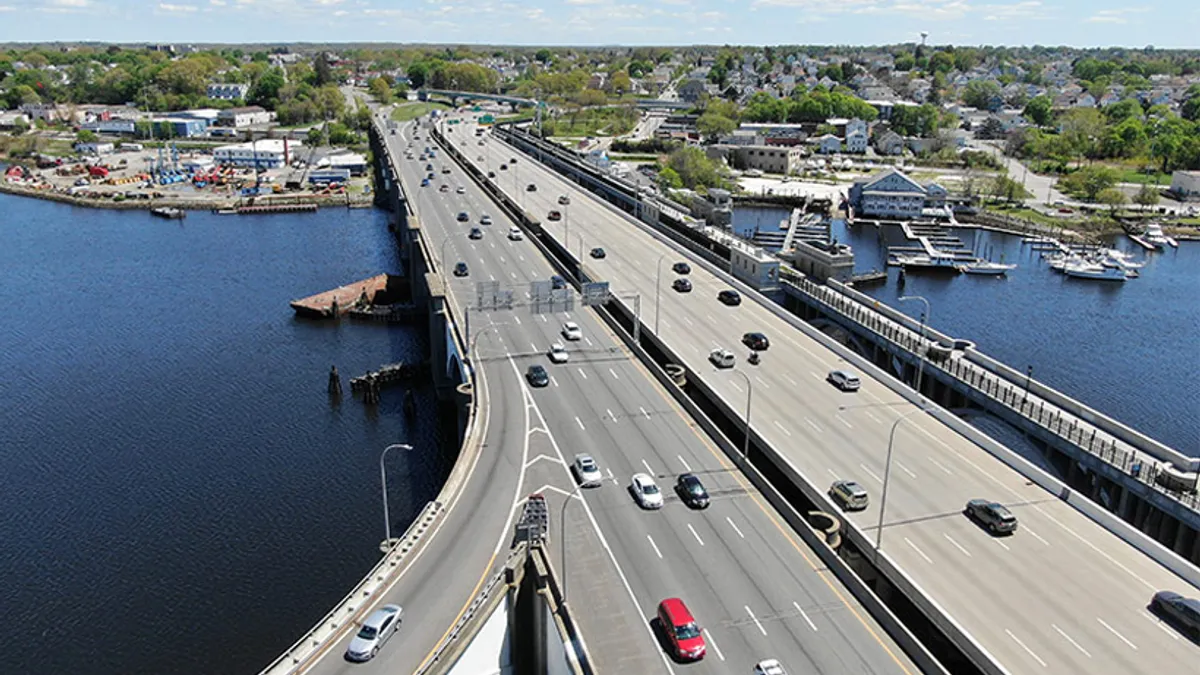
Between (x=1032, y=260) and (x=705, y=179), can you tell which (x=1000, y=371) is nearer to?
(x=1032, y=260)

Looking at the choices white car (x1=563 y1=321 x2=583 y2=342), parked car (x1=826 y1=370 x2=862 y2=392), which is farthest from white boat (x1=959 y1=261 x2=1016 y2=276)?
white car (x1=563 y1=321 x2=583 y2=342)

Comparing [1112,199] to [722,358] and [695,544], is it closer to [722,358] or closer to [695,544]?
[722,358]

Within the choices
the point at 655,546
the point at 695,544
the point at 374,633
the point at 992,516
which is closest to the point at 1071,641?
the point at 992,516

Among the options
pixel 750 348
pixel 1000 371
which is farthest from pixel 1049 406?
pixel 750 348

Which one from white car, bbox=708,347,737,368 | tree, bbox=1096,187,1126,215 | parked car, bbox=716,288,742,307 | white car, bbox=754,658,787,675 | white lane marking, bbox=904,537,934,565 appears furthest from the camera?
tree, bbox=1096,187,1126,215

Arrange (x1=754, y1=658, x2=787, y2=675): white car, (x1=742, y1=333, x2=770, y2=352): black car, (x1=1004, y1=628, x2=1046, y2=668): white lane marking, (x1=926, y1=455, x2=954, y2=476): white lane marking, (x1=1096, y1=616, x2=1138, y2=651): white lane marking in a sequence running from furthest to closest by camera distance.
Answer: (x1=742, y1=333, x2=770, y2=352): black car
(x1=926, y1=455, x2=954, y2=476): white lane marking
(x1=1096, y1=616, x2=1138, y2=651): white lane marking
(x1=1004, y1=628, x2=1046, y2=668): white lane marking
(x1=754, y1=658, x2=787, y2=675): white car

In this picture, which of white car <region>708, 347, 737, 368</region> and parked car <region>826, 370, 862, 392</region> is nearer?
parked car <region>826, 370, 862, 392</region>

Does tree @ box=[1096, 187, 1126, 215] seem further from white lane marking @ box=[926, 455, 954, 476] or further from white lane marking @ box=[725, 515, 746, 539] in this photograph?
white lane marking @ box=[725, 515, 746, 539]
